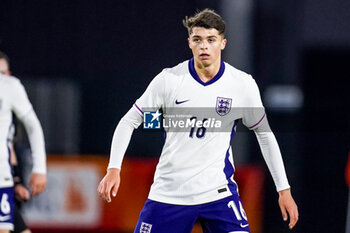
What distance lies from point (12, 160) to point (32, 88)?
24.8 feet

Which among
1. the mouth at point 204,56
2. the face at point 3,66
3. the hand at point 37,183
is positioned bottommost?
the hand at point 37,183

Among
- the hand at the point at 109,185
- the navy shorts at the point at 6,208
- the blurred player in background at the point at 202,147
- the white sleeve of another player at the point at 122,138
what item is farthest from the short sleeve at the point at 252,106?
the navy shorts at the point at 6,208

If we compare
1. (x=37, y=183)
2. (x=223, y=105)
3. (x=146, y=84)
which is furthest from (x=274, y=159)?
(x=146, y=84)

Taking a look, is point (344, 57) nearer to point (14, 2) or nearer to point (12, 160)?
point (14, 2)

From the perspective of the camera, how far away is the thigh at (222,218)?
618 centimetres

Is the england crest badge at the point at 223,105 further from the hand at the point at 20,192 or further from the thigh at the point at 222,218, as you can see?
the hand at the point at 20,192

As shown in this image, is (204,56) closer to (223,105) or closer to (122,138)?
(223,105)

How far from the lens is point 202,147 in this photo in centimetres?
624

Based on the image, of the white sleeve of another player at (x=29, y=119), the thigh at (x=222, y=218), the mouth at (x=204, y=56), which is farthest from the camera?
the white sleeve of another player at (x=29, y=119)

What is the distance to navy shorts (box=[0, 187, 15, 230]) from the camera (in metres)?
7.27

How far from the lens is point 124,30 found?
2039cm

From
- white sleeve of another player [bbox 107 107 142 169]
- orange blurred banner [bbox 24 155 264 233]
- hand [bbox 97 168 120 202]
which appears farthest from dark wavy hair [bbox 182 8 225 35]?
orange blurred banner [bbox 24 155 264 233]

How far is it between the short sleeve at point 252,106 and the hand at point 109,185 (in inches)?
37.3

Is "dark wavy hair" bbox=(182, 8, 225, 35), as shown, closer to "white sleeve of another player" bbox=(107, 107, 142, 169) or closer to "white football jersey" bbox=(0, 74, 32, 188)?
"white sleeve of another player" bbox=(107, 107, 142, 169)
